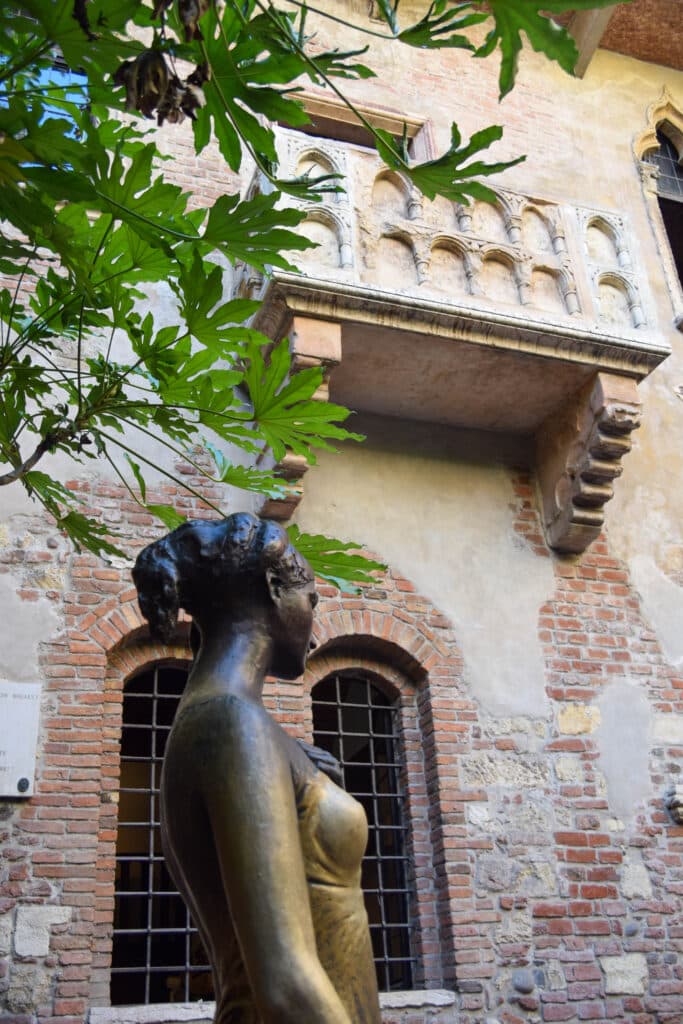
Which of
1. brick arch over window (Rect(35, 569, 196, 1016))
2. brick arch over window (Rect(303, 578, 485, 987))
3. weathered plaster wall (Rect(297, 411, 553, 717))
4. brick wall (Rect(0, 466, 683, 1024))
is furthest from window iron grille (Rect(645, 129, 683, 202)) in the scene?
brick arch over window (Rect(35, 569, 196, 1016))

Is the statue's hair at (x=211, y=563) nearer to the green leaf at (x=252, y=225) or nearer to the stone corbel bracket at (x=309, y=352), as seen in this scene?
the green leaf at (x=252, y=225)

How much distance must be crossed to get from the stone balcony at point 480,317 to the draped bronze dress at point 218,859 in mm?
4304

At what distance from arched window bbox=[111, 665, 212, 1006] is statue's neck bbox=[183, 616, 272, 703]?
3668 mm

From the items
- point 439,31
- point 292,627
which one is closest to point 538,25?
point 439,31

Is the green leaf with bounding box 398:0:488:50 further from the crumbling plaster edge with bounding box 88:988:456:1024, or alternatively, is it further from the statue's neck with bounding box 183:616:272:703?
the crumbling plaster edge with bounding box 88:988:456:1024

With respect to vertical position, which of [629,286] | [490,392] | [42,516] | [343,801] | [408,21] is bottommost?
[343,801]

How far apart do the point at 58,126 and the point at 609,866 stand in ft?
18.7

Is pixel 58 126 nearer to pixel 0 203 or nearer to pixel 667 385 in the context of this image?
pixel 0 203

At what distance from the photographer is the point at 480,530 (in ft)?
23.8

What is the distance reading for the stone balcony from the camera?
20.9 ft

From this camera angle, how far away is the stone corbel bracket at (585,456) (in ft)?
22.5

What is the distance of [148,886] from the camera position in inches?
217

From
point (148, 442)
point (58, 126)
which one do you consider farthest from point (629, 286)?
point (58, 126)

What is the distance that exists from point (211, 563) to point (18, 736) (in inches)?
147
